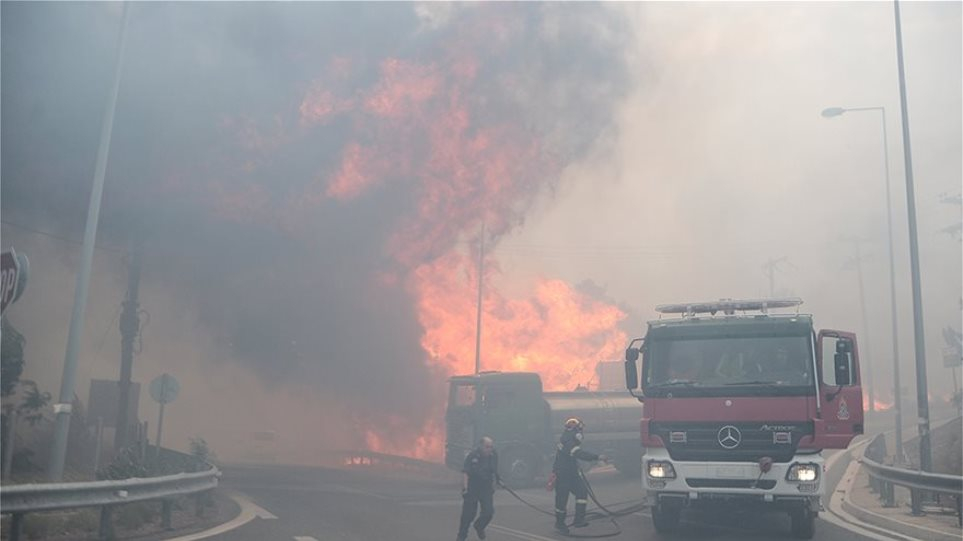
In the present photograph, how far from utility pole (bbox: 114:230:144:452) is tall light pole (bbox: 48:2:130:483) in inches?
329

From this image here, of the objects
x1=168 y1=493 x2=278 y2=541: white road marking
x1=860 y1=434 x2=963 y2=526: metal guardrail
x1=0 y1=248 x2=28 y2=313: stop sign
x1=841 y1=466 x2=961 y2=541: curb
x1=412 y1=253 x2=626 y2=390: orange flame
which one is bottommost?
x1=168 y1=493 x2=278 y2=541: white road marking

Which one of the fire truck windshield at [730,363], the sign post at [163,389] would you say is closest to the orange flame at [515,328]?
the sign post at [163,389]

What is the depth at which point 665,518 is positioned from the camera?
38.1 ft

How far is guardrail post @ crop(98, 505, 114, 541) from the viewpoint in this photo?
1002 centimetres

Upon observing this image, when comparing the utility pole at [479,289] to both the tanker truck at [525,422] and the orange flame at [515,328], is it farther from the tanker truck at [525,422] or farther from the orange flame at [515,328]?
the tanker truck at [525,422]

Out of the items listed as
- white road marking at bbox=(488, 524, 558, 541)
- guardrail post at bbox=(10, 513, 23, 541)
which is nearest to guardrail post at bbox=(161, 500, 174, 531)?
guardrail post at bbox=(10, 513, 23, 541)

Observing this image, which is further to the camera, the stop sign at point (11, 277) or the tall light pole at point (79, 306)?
the tall light pole at point (79, 306)

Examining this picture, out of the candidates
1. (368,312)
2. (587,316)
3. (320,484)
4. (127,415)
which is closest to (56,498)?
(320,484)

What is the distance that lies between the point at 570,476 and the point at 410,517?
3.09m

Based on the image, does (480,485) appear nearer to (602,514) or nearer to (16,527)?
(602,514)

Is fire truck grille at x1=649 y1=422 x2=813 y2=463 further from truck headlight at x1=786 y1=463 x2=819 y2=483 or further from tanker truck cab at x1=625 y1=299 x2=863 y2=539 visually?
truck headlight at x1=786 y1=463 x2=819 y2=483

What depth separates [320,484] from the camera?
20.9 m

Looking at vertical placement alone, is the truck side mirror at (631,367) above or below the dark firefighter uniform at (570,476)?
above

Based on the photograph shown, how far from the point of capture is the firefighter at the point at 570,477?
40.5ft
